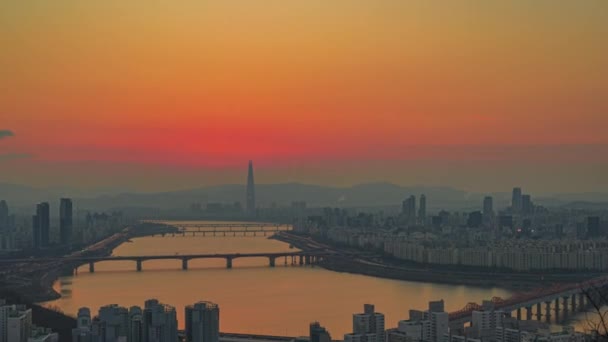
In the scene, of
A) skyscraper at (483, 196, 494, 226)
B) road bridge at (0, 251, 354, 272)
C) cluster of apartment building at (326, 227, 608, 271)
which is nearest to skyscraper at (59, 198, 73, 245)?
road bridge at (0, 251, 354, 272)

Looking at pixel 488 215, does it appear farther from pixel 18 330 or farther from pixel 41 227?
pixel 18 330

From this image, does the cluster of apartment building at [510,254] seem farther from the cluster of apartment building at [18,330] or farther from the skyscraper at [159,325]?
the cluster of apartment building at [18,330]

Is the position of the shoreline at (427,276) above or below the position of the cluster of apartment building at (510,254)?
below

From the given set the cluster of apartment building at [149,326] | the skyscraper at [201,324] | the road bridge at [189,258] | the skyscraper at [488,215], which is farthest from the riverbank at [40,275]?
the skyscraper at [488,215]

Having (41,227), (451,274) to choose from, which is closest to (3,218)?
(41,227)

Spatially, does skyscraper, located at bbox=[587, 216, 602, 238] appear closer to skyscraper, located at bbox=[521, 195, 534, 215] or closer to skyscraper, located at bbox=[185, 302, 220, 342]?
skyscraper, located at bbox=[521, 195, 534, 215]
